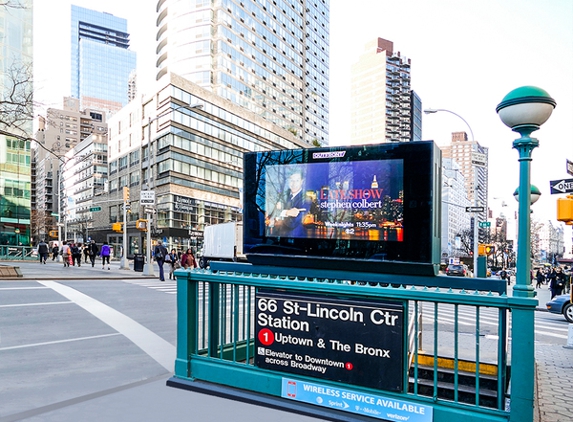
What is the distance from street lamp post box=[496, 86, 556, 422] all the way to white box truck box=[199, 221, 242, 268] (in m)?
27.6

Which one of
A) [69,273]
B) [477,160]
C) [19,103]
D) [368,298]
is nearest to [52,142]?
[69,273]

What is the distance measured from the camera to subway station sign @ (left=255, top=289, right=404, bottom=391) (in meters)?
4.01

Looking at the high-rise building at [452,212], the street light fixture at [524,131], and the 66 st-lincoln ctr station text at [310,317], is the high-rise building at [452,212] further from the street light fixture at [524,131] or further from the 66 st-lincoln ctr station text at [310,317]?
the street light fixture at [524,131]

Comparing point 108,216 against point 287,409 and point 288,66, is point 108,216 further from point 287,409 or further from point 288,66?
point 287,409

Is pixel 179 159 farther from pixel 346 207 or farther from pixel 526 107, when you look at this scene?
pixel 526 107

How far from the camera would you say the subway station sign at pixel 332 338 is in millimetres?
4008

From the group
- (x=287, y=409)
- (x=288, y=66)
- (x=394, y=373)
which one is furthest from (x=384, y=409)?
(x=288, y=66)

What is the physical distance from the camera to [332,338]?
4.30 meters

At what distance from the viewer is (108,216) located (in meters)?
74.8

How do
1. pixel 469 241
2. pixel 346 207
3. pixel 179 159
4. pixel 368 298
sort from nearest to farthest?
pixel 368 298 → pixel 346 207 → pixel 179 159 → pixel 469 241

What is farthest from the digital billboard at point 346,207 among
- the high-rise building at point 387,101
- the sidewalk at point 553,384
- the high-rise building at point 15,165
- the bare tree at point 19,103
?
the high-rise building at point 387,101

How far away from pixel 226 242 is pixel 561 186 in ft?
92.1

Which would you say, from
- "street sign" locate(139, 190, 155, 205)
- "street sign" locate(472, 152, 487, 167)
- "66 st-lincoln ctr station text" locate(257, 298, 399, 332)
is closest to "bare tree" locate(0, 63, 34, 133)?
"street sign" locate(139, 190, 155, 205)

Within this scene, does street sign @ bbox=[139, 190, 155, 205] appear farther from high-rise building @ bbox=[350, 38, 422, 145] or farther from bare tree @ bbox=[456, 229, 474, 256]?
high-rise building @ bbox=[350, 38, 422, 145]
